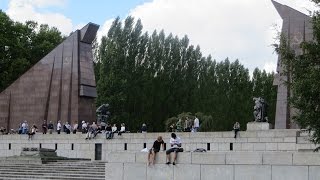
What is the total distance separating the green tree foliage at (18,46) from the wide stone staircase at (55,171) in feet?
80.7

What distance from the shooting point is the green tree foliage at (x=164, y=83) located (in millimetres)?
50719

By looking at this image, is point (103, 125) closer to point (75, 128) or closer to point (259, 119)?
point (75, 128)

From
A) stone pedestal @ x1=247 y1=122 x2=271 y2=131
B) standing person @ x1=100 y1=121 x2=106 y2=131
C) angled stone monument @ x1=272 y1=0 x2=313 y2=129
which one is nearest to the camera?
stone pedestal @ x1=247 y1=122 x2=271 y2=131

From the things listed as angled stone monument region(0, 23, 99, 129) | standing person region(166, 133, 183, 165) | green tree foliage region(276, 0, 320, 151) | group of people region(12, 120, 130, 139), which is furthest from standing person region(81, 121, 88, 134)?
green tree foliage region(276, 0, 320, 151)

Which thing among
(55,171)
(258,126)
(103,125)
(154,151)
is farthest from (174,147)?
(103,125)

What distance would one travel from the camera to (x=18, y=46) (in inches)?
2103

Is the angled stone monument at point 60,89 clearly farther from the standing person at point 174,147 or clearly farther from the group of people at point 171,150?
the standing person at point 174,147

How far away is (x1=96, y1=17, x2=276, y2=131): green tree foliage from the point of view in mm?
50719

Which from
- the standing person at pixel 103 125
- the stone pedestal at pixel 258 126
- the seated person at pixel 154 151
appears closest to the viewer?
the seated person at pixel 154 151

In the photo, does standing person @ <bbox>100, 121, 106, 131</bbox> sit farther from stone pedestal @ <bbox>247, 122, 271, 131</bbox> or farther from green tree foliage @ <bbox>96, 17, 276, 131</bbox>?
green tree foliage @ <bbox>96, 17, 276, 131</bbox>

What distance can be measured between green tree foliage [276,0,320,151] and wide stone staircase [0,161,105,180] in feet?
40.9

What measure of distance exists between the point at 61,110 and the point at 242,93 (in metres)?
22.6

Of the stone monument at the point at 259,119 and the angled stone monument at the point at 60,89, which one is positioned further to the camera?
the angled stone monument at the point at 60,89

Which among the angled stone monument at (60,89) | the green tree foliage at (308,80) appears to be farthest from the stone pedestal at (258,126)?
the green tree foliage at (308,80)
